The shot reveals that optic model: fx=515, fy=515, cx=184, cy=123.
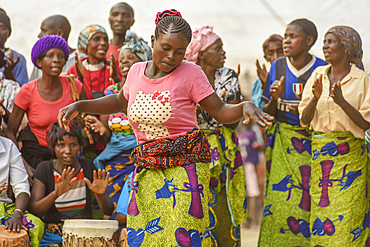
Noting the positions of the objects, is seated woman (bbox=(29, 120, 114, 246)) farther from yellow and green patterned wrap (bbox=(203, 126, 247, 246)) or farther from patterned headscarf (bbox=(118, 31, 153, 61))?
yellow and green patterned wrap (bbox=(203, 126, 247, 246))

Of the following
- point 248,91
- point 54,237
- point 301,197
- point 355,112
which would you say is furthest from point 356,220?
point 248,91

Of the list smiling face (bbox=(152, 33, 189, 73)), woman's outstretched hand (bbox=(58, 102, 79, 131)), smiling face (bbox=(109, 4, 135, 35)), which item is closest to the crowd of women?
woman's outstretched hand (bbox=(58, 102, 79, 131))

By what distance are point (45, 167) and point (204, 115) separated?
1.71 metres

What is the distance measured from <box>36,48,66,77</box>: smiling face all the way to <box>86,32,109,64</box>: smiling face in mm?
776

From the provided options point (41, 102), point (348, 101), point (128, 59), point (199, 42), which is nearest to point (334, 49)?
→ point (348, 101)

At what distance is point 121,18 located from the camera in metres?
7.02

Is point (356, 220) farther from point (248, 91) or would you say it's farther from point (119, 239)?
point (248, 91)

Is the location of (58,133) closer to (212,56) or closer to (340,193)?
(212,56)

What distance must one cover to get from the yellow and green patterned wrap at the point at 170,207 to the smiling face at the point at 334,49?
244 centimetres

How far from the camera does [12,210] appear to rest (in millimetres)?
4715

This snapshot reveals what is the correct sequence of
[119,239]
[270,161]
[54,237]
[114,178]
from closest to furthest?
1. [119,239]
2. [54,237]
3. [114,178]
4. [270,161]

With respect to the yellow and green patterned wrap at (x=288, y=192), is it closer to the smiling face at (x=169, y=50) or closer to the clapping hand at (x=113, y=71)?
the clapping hand at (x=113, y=71)

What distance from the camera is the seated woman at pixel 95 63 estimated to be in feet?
20.2

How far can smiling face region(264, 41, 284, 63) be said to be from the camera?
6.91 meters
